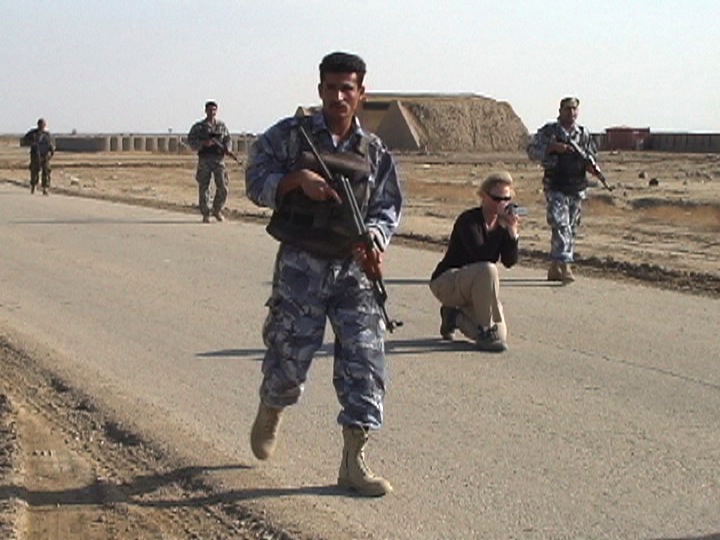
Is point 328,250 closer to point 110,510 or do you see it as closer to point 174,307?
point 110,510

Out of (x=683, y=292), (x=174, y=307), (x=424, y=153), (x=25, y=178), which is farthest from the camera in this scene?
(x=424, y=153)

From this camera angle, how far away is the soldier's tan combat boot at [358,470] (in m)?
5.70

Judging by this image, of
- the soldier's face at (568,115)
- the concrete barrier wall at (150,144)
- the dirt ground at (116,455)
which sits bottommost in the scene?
the concrete barrier wall at (150,144)

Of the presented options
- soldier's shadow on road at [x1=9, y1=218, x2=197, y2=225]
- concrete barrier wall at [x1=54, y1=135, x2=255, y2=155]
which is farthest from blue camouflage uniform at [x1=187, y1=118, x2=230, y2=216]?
concrete barrier wall at [x1=54, y1=135, x2=255, y2=155]

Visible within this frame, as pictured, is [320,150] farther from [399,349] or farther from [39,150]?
[39,150]

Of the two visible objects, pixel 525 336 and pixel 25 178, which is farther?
pixel 25 178

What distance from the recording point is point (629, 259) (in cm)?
1603

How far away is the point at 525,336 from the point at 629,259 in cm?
644

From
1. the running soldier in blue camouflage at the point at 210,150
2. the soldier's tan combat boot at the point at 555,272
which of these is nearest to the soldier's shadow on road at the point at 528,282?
the soldier's tan combat boot at the point at 555,272

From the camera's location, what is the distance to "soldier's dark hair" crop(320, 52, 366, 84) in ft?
18.1

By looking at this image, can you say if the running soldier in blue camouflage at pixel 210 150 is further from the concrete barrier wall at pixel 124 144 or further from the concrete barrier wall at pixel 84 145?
the concrete barrier wall at pixel 84 145

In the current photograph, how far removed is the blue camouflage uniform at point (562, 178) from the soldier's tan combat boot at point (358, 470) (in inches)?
291

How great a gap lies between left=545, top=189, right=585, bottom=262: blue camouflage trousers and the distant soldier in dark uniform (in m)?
18.2

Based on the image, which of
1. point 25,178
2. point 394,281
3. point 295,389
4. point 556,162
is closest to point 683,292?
point 556,162
